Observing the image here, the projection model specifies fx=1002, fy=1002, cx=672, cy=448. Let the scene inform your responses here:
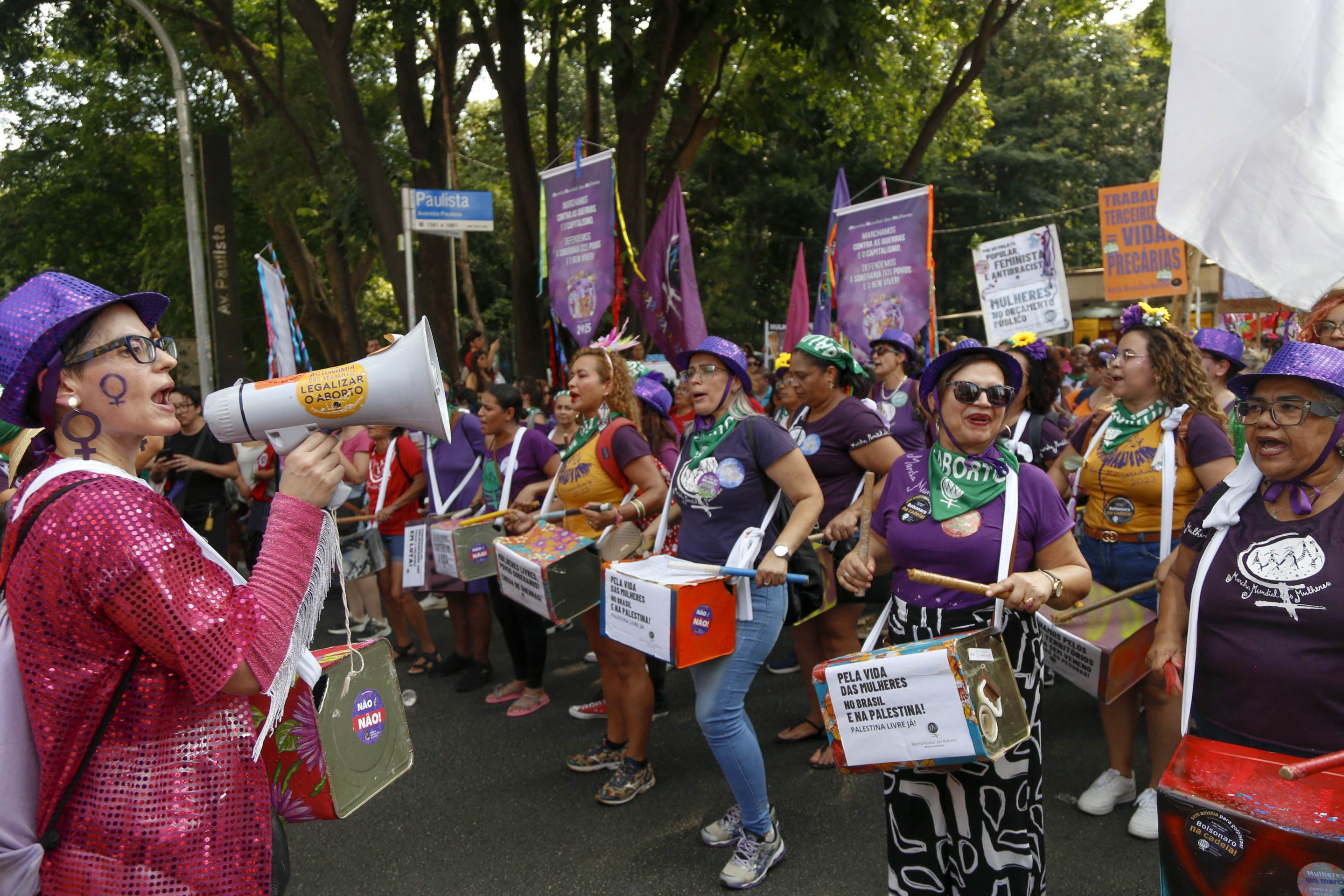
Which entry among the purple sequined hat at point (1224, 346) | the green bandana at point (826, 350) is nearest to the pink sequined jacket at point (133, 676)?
the green bandana at point (826, 350)

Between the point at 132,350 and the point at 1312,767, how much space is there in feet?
7.84

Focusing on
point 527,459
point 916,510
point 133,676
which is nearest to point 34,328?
point 133,676

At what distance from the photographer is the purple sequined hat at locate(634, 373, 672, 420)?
5.10m

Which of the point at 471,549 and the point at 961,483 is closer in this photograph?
the point at 961,483

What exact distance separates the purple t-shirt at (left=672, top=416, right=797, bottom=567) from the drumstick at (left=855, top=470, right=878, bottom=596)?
39 cm

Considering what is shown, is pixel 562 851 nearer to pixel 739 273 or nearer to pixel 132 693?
pixel 132 693

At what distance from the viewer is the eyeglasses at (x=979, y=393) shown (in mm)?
2832

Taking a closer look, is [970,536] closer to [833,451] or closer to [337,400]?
[337,400]

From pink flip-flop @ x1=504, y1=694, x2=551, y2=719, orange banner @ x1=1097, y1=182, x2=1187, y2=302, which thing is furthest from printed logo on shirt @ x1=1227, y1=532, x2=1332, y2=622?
orange banner @ x1=1097, y1=182, x2=1187, y2=302

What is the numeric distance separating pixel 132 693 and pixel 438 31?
11504 mm

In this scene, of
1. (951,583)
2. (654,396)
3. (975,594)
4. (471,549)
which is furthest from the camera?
(471,549)

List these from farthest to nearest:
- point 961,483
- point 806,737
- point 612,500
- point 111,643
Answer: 1. point 806,737
2. point 612,500
3. point 961,483
4. point 111,643

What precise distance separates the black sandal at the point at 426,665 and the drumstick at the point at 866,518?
121 inches

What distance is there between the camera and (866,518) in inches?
162
